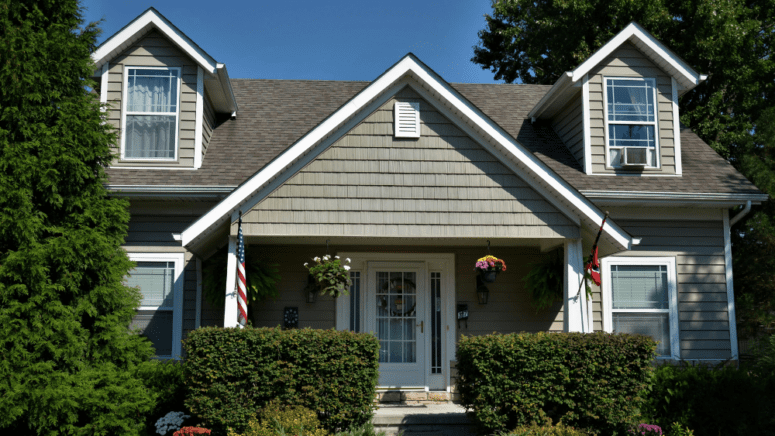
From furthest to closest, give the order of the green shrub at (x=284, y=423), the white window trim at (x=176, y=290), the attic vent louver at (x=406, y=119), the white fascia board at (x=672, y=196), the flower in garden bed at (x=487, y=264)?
the white fascia board at (x=672, y=196)
the white window trim at (x=176, y=290)
the flower in garden bed at (x=487, y=264)
the attic vent louver at (x=406, y=119)
the green shrub at (x=284, y=423)

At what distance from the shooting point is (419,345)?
32.1ft

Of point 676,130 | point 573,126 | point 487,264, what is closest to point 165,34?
point 487,264

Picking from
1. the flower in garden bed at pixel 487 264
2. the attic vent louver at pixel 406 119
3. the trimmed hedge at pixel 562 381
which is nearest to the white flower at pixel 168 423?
the trimmed hedge at pixel 562 381

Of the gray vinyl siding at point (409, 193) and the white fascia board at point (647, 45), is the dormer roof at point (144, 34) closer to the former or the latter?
the gray vinyl siding at point (409, 193)

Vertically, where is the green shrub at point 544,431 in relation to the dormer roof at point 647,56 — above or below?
below

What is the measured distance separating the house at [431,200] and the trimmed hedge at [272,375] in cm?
164

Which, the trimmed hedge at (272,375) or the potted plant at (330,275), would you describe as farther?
the potted plant at (330,275)

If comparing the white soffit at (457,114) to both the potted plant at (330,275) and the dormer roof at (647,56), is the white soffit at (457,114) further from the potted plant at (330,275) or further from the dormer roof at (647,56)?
the dormer roof at (647,56)

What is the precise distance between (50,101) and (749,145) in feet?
34.5

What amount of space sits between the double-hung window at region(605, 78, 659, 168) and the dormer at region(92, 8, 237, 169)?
6.38 meters

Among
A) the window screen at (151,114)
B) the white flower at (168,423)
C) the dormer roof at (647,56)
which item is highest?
the dormer roof at (647,56)

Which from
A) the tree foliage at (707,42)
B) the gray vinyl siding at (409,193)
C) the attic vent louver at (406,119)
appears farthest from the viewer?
the tree foliage at (707,42)

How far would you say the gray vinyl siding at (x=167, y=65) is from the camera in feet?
31.7

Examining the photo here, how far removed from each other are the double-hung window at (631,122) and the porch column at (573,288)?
8.78ft
